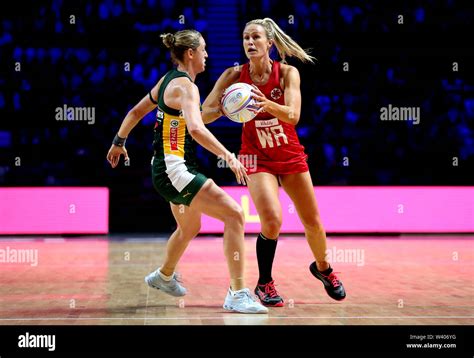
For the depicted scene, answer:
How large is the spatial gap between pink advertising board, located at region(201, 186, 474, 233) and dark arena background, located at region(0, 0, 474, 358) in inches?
0.9

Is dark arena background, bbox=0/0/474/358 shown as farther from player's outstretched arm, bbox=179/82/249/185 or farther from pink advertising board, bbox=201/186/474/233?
player's outstretched arm, bbox=179/82/249/185

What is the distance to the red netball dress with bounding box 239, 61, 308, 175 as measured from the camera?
18.0ft

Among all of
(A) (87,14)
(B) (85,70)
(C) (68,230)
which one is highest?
(A) (87,14)

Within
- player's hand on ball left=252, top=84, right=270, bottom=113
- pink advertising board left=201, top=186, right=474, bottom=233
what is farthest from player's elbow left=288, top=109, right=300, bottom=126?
pink advertising board left=201, top=186, right=474, bottom=233

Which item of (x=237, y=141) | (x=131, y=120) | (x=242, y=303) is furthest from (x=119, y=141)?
(x=237, y=141)

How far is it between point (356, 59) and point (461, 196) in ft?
11.5

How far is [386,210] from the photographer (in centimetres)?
1231

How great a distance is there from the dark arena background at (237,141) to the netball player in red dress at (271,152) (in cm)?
128

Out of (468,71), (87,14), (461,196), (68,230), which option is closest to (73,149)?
(68,230)

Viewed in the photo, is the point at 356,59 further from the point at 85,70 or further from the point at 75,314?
the point at 75,314

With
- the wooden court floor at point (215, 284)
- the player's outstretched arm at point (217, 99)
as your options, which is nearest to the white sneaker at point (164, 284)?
the wooden court floor at point (215, 284)

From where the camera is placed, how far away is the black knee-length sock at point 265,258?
5.45 metres

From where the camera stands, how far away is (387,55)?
559 inches
